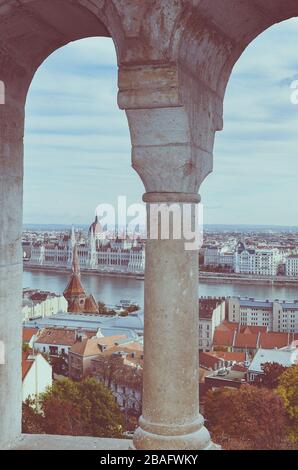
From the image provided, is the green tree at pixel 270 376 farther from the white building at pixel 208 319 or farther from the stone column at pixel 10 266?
the stone column at pixel 10 266

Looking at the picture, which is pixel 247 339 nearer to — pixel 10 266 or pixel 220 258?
pixel 220 258

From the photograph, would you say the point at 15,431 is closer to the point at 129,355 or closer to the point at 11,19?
the point at 11,19

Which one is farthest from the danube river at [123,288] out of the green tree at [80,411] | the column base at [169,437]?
the column base at [169,437]

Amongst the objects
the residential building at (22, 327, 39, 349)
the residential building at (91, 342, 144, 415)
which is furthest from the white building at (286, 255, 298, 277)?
the residential building at (22, 327, 39, 349)

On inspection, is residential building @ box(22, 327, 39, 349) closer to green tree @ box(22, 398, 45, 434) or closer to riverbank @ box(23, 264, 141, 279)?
riverbank @ box(23, 264, 141, 279)
